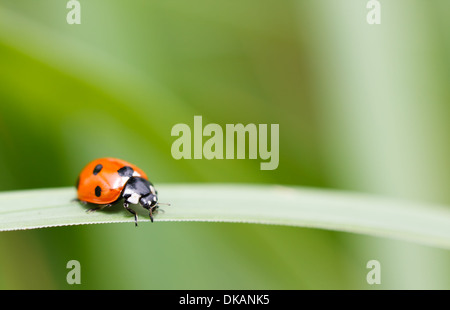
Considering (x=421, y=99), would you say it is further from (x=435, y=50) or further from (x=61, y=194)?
(x=61, y=194)

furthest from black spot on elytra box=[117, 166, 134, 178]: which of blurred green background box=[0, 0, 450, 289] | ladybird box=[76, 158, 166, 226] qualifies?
blurred green background box=[0, 0, 450, 289]

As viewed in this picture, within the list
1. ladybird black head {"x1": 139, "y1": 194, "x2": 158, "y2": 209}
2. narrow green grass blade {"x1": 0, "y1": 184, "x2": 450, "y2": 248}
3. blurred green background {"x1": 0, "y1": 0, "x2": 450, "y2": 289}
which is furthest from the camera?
blurred green background {"x1": 0, "y1": 0, "x2": 450, "y2": 289}

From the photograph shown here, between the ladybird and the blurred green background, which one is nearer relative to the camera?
the ladybird

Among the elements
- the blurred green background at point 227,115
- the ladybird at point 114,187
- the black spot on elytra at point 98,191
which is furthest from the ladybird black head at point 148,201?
the blurred green background at point 227,115

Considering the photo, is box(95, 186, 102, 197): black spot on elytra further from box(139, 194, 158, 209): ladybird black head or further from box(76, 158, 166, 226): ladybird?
box(139, 194, 158, 209): ladybird black head

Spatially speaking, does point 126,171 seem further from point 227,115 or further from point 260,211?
point 227,115

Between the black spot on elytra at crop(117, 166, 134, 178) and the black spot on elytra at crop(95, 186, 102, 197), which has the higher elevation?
the black spot on elytra at crop(117, 166, 134, 178)

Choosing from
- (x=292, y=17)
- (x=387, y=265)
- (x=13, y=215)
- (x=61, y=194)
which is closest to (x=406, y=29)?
(x=292, y=17)
